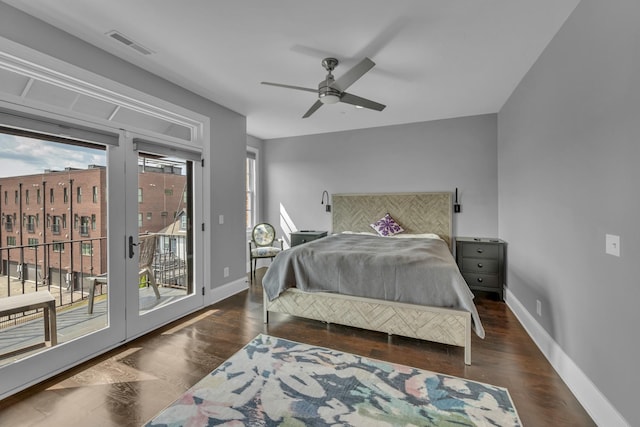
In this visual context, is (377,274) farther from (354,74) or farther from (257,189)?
(257,189)

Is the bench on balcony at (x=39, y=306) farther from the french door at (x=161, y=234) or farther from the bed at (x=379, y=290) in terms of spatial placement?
the bed at (x=379, y=290)

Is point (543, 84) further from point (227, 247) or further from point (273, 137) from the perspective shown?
point (273, 137)

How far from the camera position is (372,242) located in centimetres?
390

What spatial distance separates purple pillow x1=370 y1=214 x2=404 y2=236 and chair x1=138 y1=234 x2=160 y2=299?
3491 millimetres

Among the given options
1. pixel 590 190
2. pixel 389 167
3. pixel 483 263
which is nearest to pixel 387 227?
pixel 389 167

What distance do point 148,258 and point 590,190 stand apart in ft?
13.2

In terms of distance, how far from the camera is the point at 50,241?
2.33 metres

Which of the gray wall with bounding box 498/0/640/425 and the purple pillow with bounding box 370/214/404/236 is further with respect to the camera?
the purple pillow with bounding box 370/214/404/236

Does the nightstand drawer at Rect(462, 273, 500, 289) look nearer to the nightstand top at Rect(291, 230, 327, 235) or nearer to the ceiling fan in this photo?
the nightstand top at Rect(291, 230, 327, 235)

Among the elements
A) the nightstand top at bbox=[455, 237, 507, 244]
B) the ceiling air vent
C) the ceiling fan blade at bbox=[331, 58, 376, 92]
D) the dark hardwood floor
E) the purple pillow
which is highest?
the ceiling air vent

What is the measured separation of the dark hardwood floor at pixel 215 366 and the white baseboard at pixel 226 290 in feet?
1.25

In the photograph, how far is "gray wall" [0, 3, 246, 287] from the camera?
2.08 metres

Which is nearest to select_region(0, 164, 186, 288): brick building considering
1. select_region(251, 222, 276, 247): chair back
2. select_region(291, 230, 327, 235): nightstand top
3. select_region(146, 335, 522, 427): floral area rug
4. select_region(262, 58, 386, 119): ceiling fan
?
select_region(146, 335, 522, 427): floral area rug

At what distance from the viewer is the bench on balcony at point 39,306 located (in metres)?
2.07
